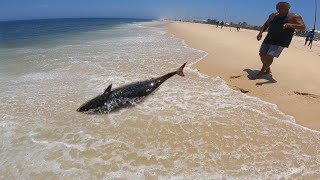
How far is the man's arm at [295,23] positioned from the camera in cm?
845

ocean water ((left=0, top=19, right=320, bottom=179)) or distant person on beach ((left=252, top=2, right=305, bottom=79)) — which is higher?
distant person on beach ((left=252, top=2, right=305, bottom=79))

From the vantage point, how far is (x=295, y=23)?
8.58 m

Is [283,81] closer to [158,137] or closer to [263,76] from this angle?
[263,76]

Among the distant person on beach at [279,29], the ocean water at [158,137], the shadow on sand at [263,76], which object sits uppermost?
the distant person on beach at [279,29]

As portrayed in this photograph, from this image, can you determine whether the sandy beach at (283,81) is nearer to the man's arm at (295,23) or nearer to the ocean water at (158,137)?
the ocean water at (158,137)

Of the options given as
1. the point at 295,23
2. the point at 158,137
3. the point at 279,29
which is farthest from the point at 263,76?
the point at 158,137

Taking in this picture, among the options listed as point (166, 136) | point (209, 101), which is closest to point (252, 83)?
point (209, 101)

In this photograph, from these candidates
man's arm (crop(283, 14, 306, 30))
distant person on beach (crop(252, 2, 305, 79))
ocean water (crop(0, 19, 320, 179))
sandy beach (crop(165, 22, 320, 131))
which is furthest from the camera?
distant person on beach (crop(252, 2, 305, 79))

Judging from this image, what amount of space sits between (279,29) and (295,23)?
0.48 metres

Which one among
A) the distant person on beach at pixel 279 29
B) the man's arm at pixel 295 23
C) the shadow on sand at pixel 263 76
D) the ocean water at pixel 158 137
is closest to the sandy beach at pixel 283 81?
the shadow on sand at pixel 263 76

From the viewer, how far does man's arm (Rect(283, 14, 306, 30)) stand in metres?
8.45

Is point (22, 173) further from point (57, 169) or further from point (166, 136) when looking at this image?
point (166, 136)

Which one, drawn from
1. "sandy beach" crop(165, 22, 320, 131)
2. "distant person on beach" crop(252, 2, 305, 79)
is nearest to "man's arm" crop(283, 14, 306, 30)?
"distant person on beach" crop(252, 2, 305, 79)

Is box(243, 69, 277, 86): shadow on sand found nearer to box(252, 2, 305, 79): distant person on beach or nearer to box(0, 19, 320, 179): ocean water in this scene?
box(252, 2, 305, 79): distant person on beach
